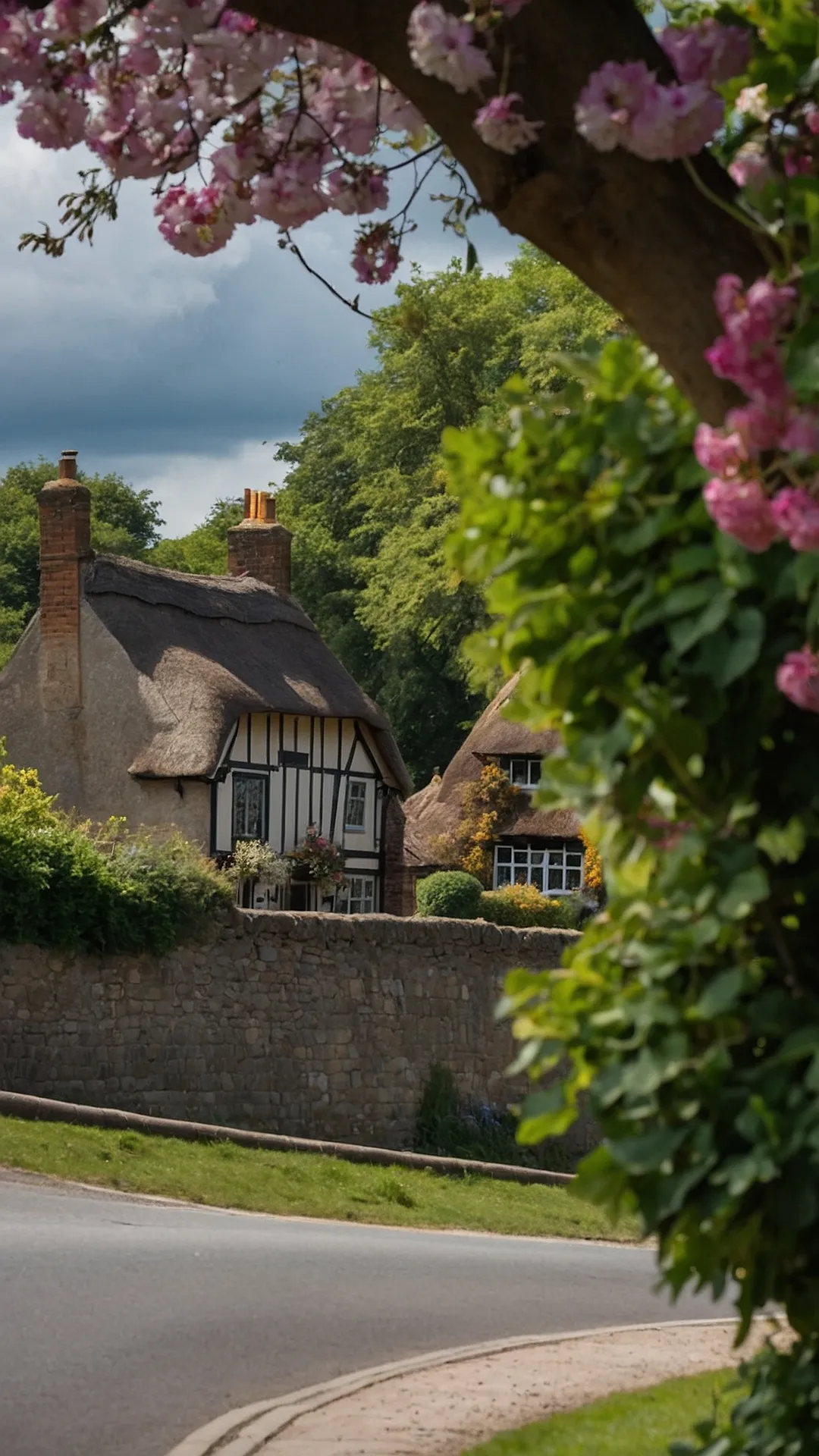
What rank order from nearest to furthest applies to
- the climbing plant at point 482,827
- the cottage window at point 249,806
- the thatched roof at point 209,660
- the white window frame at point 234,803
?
the thatched roof at point 209,660 < the white window frame at point 234,803 < the cottage window at point 249,806 < the climbing plant at point 482,827

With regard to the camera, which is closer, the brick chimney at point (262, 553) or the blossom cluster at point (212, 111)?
the blossom cluster at point (212, 111)

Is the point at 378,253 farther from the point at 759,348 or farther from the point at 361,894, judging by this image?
the point at 361,894

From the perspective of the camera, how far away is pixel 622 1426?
23.9 feet

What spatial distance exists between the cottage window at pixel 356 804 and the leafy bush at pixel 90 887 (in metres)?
13.6

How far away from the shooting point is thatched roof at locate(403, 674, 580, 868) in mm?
42469

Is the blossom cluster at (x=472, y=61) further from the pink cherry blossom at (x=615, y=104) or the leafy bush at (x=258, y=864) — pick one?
the leafy bush at (x=258, y=864)

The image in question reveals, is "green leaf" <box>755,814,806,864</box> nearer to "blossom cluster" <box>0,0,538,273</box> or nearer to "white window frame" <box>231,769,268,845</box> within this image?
"blossom cluster" <box>0,0,538,273</box>

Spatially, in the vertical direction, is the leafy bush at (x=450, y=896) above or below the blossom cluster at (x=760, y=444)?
above

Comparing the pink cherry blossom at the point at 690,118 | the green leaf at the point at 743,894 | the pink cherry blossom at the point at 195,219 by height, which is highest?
the pink cherry blossom at the point at 195,219

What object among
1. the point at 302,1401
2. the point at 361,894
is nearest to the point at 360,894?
the point at 361,894

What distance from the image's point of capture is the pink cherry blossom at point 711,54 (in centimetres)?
353

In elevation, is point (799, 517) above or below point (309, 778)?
below

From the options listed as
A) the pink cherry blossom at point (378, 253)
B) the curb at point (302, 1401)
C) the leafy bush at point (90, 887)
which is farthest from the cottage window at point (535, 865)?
the pink cherry blossom at point (378, 253)

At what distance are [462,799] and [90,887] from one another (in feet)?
76.4
